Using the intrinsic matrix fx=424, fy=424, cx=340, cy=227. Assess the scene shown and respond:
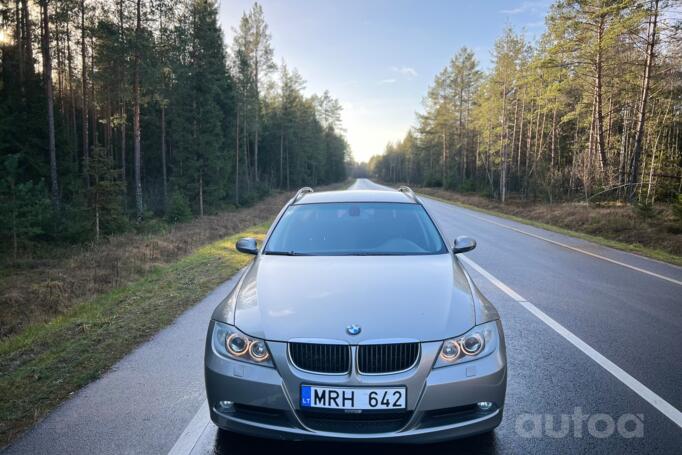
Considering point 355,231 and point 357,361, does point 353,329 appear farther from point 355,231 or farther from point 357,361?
point 355,231

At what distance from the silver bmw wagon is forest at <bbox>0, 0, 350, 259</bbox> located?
11465 millimetres

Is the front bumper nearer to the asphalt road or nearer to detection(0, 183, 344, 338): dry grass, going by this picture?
the asphalt road

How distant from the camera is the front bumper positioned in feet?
8.07

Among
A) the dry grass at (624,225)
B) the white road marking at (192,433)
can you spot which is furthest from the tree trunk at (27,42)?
the dry grass at (624,225)

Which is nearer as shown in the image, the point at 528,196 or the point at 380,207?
the point at 380,207

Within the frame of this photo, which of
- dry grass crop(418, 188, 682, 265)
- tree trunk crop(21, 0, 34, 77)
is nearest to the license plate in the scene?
dry grass crop(418, 188, 682, 265)

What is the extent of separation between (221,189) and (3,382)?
2582cm

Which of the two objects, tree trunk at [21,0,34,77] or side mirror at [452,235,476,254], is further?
tree trunk at [21,0,34,77]

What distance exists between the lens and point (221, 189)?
29.0 meters

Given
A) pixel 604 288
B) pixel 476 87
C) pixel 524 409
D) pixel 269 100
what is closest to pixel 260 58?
pixel 269 100

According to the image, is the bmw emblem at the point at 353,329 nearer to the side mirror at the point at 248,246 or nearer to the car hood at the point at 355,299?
the car hood at the point at 355,299

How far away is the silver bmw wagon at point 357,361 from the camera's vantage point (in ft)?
8.09

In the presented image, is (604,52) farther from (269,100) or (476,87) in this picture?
(269,100)

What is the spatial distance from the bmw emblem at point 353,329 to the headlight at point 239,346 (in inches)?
20.2
